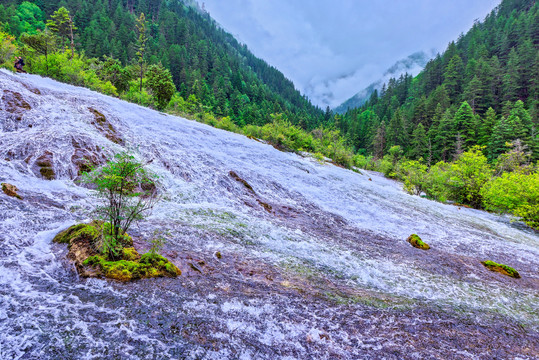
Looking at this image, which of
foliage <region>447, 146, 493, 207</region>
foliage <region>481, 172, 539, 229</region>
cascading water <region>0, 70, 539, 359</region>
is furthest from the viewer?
foliage <region>447, 146, 493, 207</region>

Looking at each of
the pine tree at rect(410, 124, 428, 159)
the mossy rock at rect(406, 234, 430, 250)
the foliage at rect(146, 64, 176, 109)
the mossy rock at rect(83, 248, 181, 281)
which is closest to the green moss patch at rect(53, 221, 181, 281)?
the mossy rock at rect(83, 248, 181, 281)

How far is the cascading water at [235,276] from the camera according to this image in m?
2.86

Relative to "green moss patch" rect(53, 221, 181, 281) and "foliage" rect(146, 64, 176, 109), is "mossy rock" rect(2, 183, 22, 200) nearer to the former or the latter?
"green moss patch" rect(53, 221, 181, 281)

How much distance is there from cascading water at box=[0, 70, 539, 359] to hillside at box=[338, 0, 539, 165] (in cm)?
4060

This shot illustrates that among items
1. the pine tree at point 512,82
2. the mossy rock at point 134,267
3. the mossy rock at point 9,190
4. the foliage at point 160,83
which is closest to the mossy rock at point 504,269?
the mossy rock at point 134,267

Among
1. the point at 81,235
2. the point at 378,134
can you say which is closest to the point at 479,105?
A: the point at 378,134

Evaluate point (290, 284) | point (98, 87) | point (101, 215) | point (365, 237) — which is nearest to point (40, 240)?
point (101, 215)

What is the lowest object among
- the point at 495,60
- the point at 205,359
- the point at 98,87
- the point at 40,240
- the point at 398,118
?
the point at 205,359

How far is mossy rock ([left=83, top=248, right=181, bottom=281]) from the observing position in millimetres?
3669

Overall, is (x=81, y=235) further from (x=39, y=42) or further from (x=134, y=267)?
(x=39, y=42)

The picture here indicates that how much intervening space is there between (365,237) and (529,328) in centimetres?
409

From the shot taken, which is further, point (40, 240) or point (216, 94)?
point (216, 94)

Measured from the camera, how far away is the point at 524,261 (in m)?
7.78

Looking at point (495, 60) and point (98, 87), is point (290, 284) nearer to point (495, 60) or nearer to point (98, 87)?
point (98, 87)
